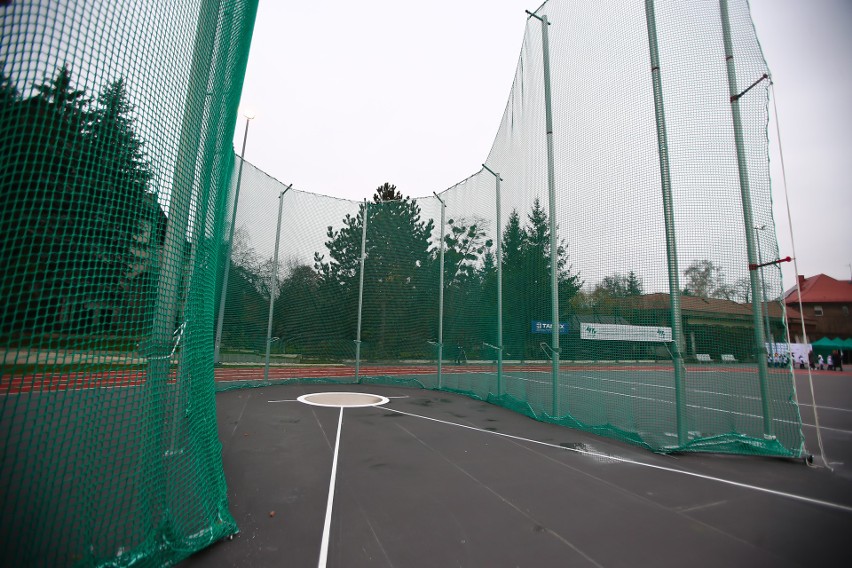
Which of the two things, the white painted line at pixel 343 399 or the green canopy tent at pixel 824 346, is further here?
the green canopy tent at pixel 824 346

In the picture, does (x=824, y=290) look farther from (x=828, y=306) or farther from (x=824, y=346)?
(x=824, y=346)

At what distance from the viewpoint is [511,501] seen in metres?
2.42

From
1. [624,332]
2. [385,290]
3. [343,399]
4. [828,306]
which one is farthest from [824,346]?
[343,399]

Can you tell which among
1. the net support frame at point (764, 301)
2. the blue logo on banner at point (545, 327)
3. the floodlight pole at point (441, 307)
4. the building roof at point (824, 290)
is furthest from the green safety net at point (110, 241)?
the building roof at point (824, 290)

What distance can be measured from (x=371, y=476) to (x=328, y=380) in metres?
6.55

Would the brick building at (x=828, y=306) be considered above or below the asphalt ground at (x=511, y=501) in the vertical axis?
above

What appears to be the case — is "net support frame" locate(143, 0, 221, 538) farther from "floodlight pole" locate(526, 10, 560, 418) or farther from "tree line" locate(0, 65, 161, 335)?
"floodlight pole" locate(526, 10, 560, 418)

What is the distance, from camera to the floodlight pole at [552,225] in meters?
5.20

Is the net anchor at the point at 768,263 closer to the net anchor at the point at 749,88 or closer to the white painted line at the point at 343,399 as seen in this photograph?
the net anchor at the point at 749,88

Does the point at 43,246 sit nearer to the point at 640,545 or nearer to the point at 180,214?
the point at 180,214

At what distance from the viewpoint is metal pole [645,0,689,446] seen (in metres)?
3.83

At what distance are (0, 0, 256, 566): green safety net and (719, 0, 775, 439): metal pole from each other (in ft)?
16.5

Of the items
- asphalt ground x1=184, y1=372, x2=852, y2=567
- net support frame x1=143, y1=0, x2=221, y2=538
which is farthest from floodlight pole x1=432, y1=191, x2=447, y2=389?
net support frame x1=143, y1=0, x2=221, y2=538

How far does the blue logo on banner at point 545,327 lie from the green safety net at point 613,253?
0.03 m
